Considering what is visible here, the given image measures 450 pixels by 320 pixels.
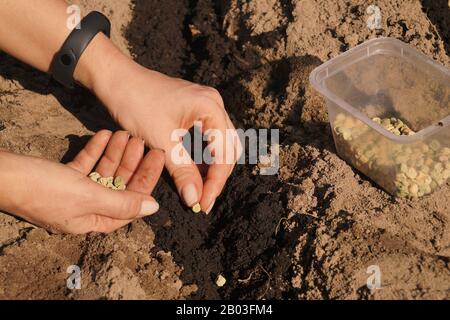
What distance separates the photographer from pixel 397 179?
2500 millimetres

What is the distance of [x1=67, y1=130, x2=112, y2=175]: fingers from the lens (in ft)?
8.89

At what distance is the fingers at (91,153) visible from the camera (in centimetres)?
271

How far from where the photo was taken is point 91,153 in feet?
8.99

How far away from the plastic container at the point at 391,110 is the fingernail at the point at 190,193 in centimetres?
65

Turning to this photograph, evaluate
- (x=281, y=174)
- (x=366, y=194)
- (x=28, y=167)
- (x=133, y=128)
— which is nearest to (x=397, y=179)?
(x=366, y=194)

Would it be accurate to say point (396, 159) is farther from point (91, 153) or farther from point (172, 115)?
point (91, 153)

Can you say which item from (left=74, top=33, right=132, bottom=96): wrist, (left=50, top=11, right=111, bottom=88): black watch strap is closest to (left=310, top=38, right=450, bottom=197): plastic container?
(left=74, top=33, right=132, bottom=96): wrist

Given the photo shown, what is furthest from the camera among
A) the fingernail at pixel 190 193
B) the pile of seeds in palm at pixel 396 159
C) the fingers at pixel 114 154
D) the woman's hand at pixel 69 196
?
the fingers at pixel 114 154

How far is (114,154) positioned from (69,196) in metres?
0.42

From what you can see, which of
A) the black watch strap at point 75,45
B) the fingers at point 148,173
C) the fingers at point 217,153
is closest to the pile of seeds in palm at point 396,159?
the fingers at point 217,153

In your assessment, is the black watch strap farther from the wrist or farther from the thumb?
the thumb

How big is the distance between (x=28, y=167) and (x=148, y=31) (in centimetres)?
147

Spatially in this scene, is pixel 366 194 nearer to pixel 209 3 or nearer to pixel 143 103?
pixel 143 103

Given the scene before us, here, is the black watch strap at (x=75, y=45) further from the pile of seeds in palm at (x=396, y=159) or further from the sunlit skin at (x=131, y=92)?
the pile of seeds in palm at (x=396, y=159)
